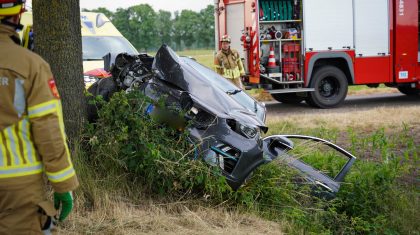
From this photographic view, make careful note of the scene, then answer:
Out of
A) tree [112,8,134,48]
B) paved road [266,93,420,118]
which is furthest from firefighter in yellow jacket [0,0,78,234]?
tree [112,8,134,48]

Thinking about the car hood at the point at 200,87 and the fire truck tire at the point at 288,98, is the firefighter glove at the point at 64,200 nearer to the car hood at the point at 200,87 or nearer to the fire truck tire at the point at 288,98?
the car hood at the point at 200,87

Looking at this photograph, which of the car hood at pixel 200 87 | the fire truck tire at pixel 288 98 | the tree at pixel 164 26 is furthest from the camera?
the tree at pixel 164 26

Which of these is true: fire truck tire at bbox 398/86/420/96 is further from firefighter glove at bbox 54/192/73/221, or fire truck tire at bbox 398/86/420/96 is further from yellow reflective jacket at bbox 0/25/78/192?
yellow reflective jacket at bbox 0/25/78/192

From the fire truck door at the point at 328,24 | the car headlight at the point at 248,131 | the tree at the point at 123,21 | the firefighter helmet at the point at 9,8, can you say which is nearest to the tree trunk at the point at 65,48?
the car headlight at the point at 248,131

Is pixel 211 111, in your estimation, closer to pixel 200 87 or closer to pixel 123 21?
pixel 200 87

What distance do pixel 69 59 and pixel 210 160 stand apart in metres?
1.43

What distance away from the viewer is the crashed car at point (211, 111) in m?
4.46

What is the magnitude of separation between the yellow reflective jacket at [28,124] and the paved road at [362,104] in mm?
9164

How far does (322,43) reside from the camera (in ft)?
39.1

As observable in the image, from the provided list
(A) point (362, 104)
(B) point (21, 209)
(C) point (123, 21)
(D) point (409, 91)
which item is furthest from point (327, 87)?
(C) point (123, 21)

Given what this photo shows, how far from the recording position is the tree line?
67875 millimetres

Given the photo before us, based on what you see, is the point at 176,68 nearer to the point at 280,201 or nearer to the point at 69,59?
the point at 69,59

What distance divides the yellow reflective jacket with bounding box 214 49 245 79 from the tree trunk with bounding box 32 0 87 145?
241 inches

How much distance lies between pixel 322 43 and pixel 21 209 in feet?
33.4
